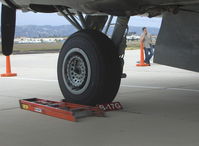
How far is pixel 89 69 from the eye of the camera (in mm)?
5867

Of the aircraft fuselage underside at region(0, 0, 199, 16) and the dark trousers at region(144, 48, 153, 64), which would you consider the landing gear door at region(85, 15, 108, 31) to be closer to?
the aircraft fuselage underside at region(0, 0, 199, 16)

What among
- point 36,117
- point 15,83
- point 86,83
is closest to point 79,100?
point 86,83

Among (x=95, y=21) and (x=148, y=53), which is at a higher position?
(x=95, y=21)

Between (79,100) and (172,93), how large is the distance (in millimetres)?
2354

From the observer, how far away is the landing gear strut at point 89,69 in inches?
227

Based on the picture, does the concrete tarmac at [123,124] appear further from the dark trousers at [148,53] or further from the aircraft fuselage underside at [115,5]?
the dark trousers at [148,53]

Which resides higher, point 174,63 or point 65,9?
point 65,9

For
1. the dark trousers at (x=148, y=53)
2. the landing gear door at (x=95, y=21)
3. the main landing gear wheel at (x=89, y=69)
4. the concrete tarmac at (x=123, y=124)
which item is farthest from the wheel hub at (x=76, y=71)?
the dark trousers at (x=148, y=53)

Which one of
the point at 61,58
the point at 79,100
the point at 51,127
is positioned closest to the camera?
the point at 51,127

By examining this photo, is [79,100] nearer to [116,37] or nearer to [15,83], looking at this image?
[116,37]

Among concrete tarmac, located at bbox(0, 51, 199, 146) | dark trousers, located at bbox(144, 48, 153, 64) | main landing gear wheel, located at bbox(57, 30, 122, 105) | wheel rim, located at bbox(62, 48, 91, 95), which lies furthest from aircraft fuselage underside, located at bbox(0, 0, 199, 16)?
dark trousers, located at bbox(144, 48, 153, 64)

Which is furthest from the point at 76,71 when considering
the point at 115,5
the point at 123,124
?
the point at 123,124

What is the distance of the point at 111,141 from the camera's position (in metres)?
4.18

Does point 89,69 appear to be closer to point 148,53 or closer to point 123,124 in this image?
point 123,124
